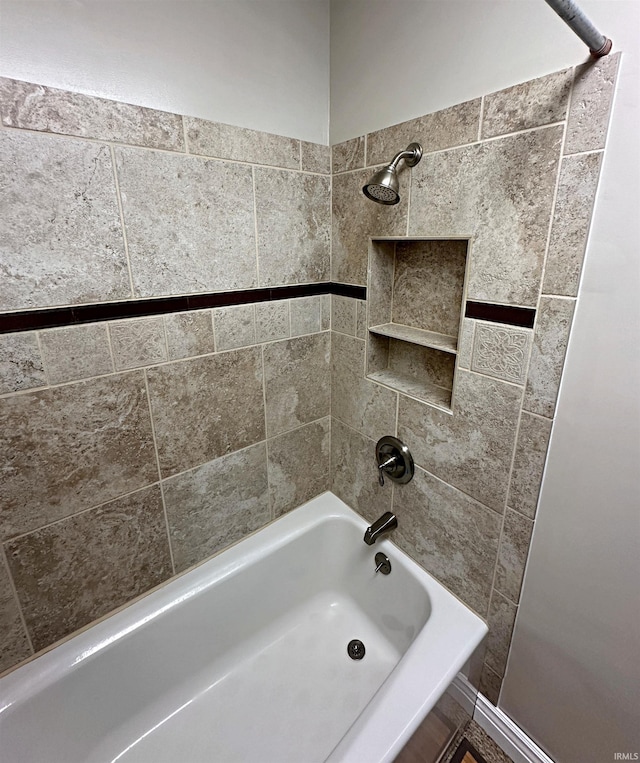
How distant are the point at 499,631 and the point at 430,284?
109 cm

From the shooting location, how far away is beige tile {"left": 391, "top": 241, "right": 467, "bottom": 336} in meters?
1.14

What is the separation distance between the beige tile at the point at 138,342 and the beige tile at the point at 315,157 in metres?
0.71

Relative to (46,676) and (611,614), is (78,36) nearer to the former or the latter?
(46,676)

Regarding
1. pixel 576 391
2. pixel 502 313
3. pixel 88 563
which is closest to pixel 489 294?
pixel 502 313

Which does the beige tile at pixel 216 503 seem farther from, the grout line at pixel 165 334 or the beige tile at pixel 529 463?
the beige tile at pixel 529 463

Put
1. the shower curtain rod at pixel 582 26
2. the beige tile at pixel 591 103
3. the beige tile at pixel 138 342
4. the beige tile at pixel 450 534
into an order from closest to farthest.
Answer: the shower curtain rod at pixel 582 26
the beige tile at pixel 591 103
the beige tile at pixel 138 342
the beige tile at pixel 450 534

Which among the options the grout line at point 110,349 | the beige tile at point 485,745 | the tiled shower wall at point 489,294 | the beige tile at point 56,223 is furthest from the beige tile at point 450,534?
the beige tile at point 56,223

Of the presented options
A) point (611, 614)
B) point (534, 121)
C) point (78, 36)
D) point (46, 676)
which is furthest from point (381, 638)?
point (78, 36)

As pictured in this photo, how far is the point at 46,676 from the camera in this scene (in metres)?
1.02

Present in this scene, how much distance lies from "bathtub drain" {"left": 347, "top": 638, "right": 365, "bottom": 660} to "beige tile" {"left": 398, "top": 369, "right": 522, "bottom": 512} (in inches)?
31.1

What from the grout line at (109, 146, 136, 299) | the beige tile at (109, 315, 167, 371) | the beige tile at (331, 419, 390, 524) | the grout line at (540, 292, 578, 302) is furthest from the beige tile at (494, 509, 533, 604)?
the grout line at (109, 146, 136, 299)

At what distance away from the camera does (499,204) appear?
88 centimetres

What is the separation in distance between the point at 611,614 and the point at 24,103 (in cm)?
175

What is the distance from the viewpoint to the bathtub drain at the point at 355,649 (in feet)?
4.61
